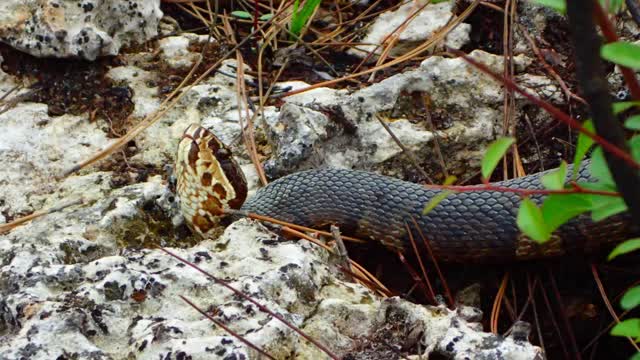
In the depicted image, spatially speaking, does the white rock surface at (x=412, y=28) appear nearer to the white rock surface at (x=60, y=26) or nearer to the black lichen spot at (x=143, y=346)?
the white rock surface at (x=60, y=26)

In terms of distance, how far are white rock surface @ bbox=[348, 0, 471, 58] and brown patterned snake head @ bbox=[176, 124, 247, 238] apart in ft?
3.39

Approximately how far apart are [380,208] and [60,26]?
1.41 meters

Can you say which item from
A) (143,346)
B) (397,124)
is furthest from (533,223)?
(397,124)

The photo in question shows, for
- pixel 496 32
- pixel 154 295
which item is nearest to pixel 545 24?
pixel 496 32

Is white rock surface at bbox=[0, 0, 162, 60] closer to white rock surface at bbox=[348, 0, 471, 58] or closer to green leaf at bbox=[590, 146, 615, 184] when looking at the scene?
white rock surface at bbox=[348, 0, 471, 58]

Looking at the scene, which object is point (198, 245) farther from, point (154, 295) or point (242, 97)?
point (242, 97)

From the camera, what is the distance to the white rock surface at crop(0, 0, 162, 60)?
3.23 metres

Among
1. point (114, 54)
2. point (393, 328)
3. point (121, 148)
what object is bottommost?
point (393, 328)

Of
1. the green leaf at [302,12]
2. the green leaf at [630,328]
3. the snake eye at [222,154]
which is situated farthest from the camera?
the snake eye at [222,154]

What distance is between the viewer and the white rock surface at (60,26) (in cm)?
323

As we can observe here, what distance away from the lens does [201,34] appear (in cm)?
374

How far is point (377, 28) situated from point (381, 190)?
3.69ft

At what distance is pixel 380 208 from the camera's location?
278cm

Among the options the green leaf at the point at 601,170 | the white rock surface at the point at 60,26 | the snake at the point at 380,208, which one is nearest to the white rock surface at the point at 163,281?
the snake at the point at 380,208
